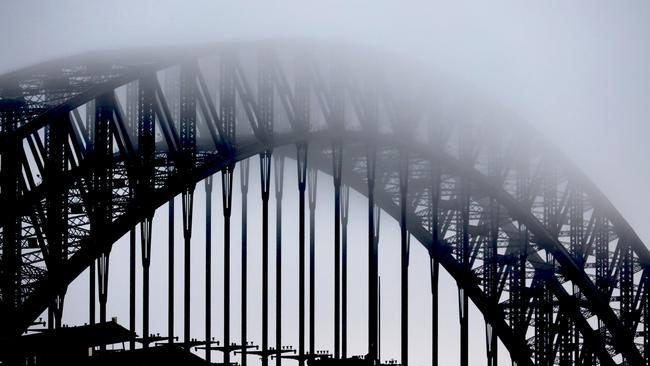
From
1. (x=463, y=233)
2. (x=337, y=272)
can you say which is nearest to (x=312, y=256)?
(x=337, y=272)

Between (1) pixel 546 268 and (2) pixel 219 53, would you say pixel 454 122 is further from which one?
(2) pixel 219 53

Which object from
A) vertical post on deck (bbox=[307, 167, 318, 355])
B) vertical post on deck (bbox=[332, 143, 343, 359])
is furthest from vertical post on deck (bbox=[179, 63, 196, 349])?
vertical post on deck (bbox=[332, 143, 343, 359])

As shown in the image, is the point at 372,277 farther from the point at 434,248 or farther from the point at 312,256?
the point at 434,248

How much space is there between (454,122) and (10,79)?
3584cm

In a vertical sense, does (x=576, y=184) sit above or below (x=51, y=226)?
above

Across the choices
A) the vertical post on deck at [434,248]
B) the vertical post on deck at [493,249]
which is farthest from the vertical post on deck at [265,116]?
the vertical post on deck at [493,249]

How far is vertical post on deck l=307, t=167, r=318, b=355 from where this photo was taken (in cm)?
8800

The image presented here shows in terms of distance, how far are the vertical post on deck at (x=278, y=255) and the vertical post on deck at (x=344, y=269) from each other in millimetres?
4430

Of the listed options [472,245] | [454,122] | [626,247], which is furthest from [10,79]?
[626,247]

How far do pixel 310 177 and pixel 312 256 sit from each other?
31.4 feet

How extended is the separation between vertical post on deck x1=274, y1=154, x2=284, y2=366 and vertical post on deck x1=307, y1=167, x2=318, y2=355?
191cm

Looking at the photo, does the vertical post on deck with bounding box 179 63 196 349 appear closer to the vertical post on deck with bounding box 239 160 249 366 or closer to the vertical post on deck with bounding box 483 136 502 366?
the vertical post on deck with bounding box 239 160 249 366

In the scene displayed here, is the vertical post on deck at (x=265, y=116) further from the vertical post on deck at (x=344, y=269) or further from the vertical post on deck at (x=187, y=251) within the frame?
the vertical post on deck at (x=344, y=269)

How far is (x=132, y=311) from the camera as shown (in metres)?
74.8
